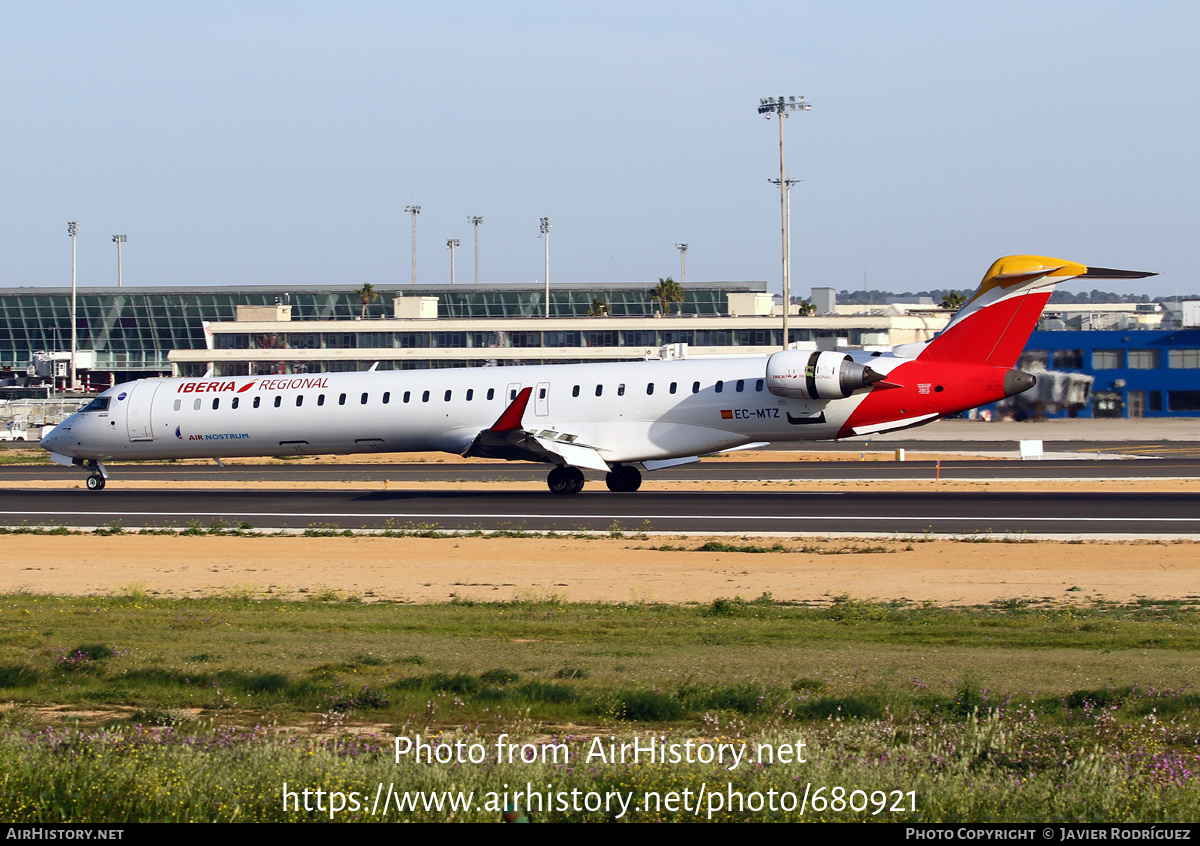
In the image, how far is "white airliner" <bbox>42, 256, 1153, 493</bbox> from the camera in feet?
97.9

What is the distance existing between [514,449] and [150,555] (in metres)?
11.4

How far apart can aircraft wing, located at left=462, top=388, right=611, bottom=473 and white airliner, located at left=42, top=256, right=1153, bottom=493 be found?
0.13ft

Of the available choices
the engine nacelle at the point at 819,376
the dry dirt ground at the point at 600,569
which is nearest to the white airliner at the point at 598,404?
the engine nacelle at the point at 819,376

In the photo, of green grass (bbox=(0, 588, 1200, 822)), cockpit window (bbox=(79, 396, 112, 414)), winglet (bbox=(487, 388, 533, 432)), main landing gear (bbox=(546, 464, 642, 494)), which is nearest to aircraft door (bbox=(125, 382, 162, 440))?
cockpit window (bbox=(79, 396, 112, 414))

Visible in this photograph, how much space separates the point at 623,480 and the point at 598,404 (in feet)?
8.54

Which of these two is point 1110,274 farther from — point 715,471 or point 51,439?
point 51,439

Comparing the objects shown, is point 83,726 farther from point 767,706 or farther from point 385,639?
point 767,706

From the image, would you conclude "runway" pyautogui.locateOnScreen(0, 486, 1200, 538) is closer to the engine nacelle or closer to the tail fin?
the engine nacelle

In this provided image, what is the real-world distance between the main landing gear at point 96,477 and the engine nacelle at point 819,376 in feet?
70.2

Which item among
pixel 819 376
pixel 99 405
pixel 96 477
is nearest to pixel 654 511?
pixel 819 376

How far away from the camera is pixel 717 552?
2241cm

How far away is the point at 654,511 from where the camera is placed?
1152 inches

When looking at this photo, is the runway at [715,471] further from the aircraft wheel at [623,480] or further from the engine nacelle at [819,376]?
the engine nacelle at [819,376]
